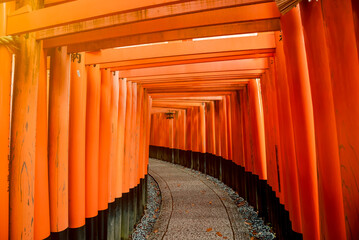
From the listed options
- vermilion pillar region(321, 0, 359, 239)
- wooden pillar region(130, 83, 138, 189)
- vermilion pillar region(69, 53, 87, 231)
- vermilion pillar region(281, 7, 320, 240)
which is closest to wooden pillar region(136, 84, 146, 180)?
wooden pillar region(130, 83, 138, 189)

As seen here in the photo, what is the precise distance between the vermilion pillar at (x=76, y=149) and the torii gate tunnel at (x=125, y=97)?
17 mm

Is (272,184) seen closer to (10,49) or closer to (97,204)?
(97,204)

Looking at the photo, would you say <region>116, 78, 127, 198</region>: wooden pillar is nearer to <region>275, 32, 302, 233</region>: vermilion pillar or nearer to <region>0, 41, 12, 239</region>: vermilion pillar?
<region>0, 41, 12, 239</region>: vermilion pillar

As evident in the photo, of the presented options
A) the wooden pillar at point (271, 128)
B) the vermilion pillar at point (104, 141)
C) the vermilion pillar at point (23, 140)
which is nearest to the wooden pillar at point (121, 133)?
the vermilion pillar at point (104, 141)

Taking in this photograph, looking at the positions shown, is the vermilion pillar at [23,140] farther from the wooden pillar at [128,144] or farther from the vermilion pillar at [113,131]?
the wooden pillar at [128,144]

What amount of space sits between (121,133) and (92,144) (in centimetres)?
143

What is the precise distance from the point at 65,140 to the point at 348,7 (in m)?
3.54

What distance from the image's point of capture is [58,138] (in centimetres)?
288

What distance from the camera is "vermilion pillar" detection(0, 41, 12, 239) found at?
7.04 feet

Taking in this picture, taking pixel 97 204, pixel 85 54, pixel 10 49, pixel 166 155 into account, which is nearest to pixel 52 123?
pixel 10 49

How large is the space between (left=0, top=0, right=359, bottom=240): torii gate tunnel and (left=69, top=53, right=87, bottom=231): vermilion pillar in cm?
2

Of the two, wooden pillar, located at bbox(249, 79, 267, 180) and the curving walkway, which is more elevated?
wooden pillar, located at bbox(249, 79, 267, 180)

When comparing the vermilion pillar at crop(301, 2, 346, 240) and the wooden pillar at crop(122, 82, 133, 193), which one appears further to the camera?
the wooden pillar at crop(122, 82, 133, 193)

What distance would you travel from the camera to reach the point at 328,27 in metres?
1.73
